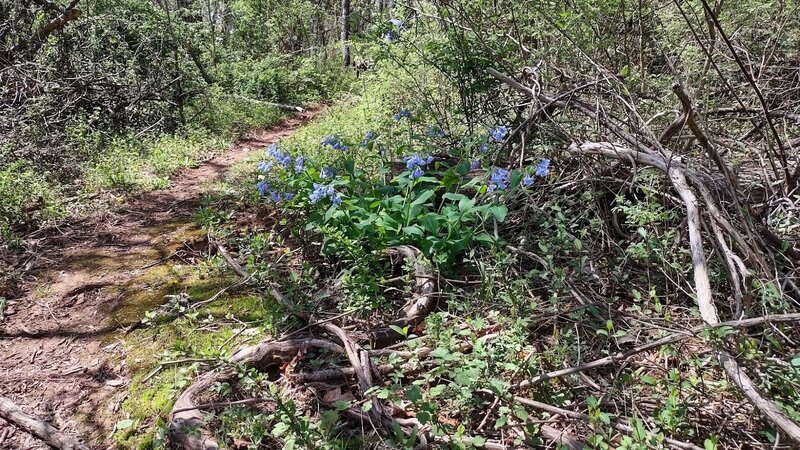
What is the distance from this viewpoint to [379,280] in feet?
9.07

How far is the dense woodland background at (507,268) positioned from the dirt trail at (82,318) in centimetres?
9

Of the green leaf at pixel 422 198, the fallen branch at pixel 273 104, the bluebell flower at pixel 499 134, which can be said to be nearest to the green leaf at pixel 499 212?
the green leaf at pixel 422 198

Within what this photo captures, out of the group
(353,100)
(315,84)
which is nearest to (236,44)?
(315,84)

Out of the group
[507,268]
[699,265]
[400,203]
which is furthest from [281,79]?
[699,265]

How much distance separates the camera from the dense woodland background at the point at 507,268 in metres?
1.93

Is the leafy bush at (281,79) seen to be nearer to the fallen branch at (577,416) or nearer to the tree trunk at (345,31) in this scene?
the tree trunk at (345,31)

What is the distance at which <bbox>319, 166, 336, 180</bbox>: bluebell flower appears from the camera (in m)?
3.23

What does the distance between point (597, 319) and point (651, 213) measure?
1.82 feet

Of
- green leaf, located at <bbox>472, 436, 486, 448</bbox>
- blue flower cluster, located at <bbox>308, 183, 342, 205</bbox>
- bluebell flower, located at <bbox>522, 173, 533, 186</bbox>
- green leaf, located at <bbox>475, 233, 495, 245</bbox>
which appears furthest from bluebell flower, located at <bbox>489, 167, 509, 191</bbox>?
green leaf, located at <bbox>472, 436, 486, 448</bbox>

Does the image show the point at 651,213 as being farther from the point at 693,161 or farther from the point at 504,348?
the point at 504,348

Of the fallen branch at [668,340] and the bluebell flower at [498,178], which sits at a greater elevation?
the bluebell flower at [498,178]

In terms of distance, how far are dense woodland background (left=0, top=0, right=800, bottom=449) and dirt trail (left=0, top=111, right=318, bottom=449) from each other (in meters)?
0.09

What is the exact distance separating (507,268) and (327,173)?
4.24ft

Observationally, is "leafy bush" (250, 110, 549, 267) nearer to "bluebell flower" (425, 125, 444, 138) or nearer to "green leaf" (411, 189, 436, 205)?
"green leaf" (411, 189, 436, 205)
